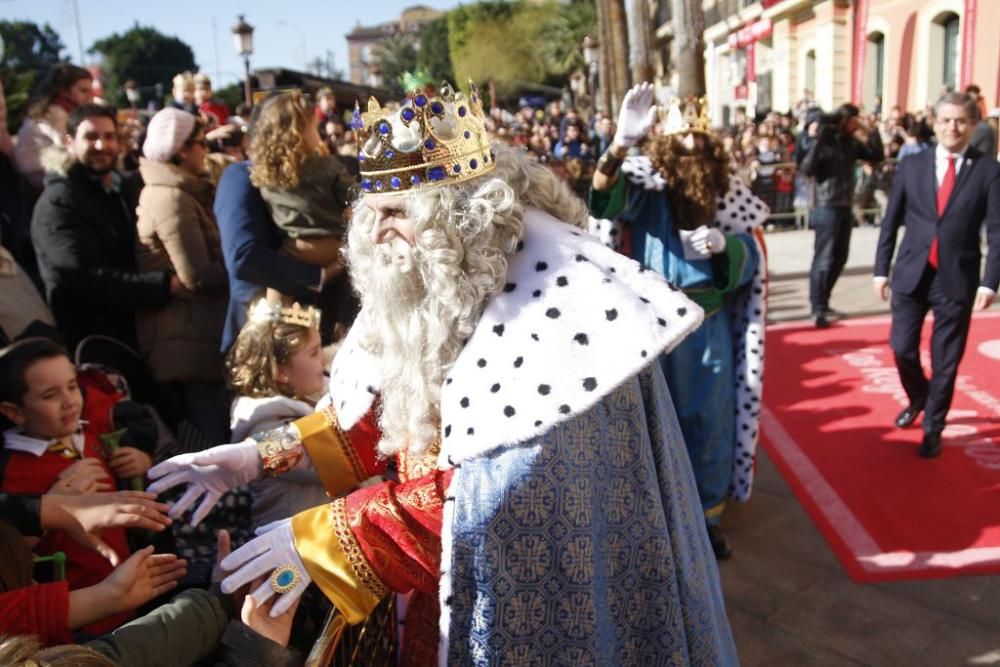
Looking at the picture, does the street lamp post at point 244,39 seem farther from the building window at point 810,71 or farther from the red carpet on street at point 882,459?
the building window at point 810,71

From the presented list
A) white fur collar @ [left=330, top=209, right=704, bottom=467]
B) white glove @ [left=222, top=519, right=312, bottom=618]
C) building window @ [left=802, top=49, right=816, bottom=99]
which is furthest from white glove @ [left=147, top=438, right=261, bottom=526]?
building window @ [left=802, top=49, right=816, bottom=99]

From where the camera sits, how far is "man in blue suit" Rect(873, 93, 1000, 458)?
4223 mm

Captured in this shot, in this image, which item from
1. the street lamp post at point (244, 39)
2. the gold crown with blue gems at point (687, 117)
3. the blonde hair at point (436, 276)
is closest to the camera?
the blonde hair at point (436, 276)

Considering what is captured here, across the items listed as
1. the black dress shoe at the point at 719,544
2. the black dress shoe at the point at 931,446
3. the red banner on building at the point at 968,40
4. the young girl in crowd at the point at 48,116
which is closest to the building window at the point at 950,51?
the red banner on building at the point at 968,40

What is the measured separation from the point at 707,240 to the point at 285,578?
2.46 m

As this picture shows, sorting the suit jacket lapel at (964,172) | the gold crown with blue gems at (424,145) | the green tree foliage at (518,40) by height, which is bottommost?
the suit jacket lapel at (964,172)

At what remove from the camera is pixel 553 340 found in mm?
1521

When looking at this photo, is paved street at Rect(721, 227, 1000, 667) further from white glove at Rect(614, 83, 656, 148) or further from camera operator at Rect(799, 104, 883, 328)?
camera operator at Rect(799, 104, 883, 328)

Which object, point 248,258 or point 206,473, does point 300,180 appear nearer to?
point 248,258

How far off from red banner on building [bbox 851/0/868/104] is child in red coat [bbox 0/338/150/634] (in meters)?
24.5

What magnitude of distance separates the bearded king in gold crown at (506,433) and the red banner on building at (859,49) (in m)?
24.4

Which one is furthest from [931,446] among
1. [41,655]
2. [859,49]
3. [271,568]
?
[859,49]

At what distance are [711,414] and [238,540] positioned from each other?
6.81 ft

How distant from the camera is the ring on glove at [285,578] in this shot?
1638 millimetres
